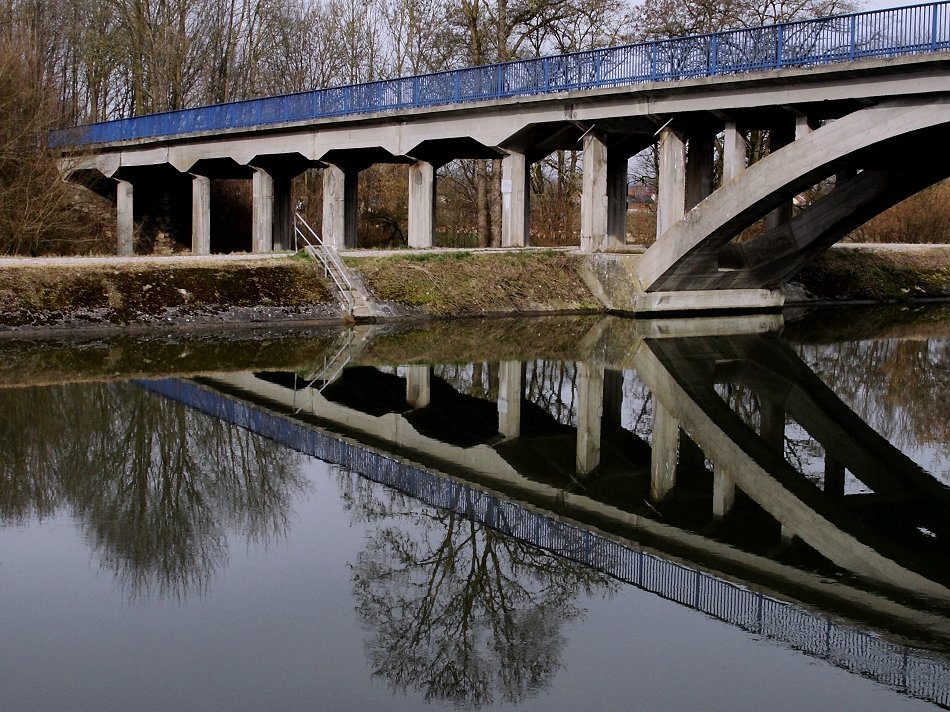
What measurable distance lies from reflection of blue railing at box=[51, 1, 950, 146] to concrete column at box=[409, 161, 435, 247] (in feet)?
6.47

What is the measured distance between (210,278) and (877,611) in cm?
2058

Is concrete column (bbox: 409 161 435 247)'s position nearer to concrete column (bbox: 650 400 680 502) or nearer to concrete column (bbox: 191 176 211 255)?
concrete column (bbox: 191 176 211 255)

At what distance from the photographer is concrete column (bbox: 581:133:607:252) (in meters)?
29.0

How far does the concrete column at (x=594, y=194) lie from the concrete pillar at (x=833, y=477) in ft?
53.6

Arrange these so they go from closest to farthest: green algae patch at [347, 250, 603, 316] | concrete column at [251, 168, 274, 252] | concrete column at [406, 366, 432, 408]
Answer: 1. concrete column at [406, 366, 432, 408]
2. green algae patch at [347, 250, 603, 316]
3. concrete column at [251, 168, 274, 252]

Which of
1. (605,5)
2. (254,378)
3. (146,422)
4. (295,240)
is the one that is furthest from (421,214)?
(146,422)

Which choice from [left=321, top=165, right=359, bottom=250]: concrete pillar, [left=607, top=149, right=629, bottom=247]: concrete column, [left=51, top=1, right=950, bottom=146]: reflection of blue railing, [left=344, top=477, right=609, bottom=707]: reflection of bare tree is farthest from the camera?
[left=321, top=165, right=359, bottom=250]: concrete pillar

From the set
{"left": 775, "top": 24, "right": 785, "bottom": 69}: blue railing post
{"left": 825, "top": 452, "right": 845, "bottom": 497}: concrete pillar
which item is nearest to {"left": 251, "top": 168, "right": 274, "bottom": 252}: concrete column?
{"left": 775, "top": 24, "right": 785, "bottom": 69}: blue railing post

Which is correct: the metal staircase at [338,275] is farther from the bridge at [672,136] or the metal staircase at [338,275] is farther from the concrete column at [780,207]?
the concrete column at [780,207]

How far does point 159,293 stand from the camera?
26.0 m

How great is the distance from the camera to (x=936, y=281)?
3794 centimetres

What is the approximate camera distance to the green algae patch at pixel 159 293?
79.4ft

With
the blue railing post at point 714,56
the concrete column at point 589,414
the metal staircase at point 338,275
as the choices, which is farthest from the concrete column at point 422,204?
the concrete column at point 589,414

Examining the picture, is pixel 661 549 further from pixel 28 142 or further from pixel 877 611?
pixel 28 142
